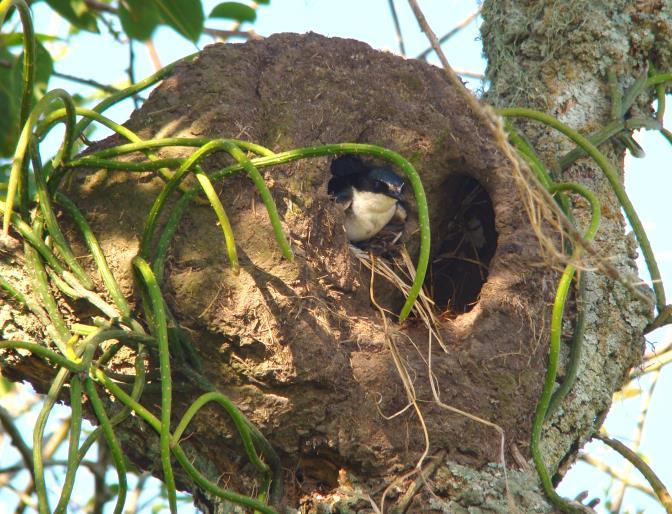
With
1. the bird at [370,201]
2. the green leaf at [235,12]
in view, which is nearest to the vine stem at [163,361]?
the green leaf at [235,12]

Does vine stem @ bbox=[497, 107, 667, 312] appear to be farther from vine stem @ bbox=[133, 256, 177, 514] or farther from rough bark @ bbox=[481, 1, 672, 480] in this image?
vine stem @ bbox=[133, 256, 177, 514]

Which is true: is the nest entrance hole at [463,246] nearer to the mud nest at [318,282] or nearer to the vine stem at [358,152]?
the mud nest at [318,282]

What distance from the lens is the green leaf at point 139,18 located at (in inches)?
99.0

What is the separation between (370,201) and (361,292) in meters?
0.88

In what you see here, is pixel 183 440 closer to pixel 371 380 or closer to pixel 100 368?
pixel 100 368

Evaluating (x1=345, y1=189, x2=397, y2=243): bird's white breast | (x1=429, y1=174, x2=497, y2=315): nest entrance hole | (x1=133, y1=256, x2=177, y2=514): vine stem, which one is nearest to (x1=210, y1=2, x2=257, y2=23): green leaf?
(x1=345, y1=189, x2=397, y2=243): bird's white breast

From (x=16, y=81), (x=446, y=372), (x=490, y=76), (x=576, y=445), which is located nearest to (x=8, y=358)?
(x=16, y=81)

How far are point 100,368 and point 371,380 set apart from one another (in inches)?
28.5

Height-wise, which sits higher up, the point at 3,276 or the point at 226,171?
the point at 226,171

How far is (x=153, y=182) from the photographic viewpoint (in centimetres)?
271

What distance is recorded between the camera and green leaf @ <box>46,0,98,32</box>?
2629 millimetres

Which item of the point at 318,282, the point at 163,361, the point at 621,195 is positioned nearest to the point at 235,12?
the point at 318,282

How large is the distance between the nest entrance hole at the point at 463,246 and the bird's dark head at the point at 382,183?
0.24 m

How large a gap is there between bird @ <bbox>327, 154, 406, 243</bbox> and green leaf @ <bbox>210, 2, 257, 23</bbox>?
0.82 m
